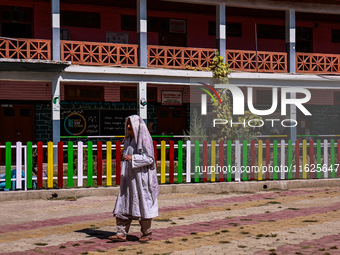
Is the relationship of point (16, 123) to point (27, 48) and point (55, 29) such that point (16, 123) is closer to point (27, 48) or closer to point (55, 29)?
point (27, 48)

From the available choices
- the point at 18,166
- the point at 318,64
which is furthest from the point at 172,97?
the point at 18,166

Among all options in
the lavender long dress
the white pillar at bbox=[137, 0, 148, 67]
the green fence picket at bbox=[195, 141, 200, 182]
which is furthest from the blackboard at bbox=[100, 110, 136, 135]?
the lavender long dress

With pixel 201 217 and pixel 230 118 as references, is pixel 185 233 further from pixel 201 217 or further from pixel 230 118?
pixel 230 118

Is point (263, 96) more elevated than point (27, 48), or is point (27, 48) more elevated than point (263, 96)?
point (27, 48)

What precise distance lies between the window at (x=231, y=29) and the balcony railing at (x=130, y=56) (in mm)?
2277

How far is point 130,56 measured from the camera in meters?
20.7

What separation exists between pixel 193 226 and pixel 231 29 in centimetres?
1695

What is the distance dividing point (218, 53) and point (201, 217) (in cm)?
1095

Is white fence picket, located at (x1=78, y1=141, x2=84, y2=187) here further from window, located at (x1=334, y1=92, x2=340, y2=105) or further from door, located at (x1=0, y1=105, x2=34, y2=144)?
window, located at (x1=334, y1=92, x2=340, y2=105)

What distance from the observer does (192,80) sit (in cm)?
2034

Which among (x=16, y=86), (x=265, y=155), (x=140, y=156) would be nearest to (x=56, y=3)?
(x=16, y=86)

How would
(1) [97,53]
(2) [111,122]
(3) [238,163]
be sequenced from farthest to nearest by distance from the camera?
(2) [111,122] < (1) [97,53] < (3) [238,163]

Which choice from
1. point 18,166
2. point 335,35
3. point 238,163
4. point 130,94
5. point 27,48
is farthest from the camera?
point 335,35

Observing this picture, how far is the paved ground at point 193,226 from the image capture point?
275 inches
